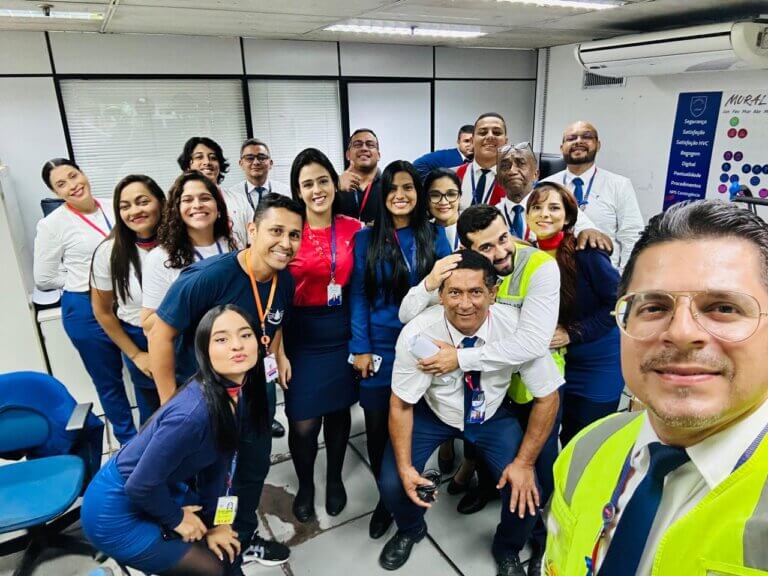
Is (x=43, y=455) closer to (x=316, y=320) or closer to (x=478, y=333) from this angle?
(x=316, y=320)

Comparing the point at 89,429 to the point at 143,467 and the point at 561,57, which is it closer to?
the point at 143,467

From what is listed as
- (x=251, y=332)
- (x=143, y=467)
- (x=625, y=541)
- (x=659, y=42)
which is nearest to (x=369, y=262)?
(x=251, y=332)

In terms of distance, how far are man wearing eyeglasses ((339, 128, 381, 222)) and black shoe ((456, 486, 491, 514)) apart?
173 cm

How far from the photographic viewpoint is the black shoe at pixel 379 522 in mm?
2420

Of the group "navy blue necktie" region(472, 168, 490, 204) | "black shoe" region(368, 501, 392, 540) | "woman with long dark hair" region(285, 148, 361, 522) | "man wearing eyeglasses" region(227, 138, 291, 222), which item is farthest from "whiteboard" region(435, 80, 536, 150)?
"black shoe" region(368, 501, 392, 540)

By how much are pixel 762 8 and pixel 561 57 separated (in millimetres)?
2497

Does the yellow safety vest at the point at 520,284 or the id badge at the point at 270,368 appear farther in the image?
the id badge at the point at 270,368

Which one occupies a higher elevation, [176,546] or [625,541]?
[625,541]

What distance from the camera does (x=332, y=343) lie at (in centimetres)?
249

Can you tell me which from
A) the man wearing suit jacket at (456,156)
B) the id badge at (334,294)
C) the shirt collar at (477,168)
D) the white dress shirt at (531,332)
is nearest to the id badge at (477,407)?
the white dress shirt at (531,332)

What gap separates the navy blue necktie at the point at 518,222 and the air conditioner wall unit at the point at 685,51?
7.76ft

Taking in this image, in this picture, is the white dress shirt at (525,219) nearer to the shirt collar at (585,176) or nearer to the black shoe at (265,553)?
the shirt collar at (585,176)

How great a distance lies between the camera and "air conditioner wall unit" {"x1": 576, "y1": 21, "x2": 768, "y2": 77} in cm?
360

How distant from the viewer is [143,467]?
161 cm
